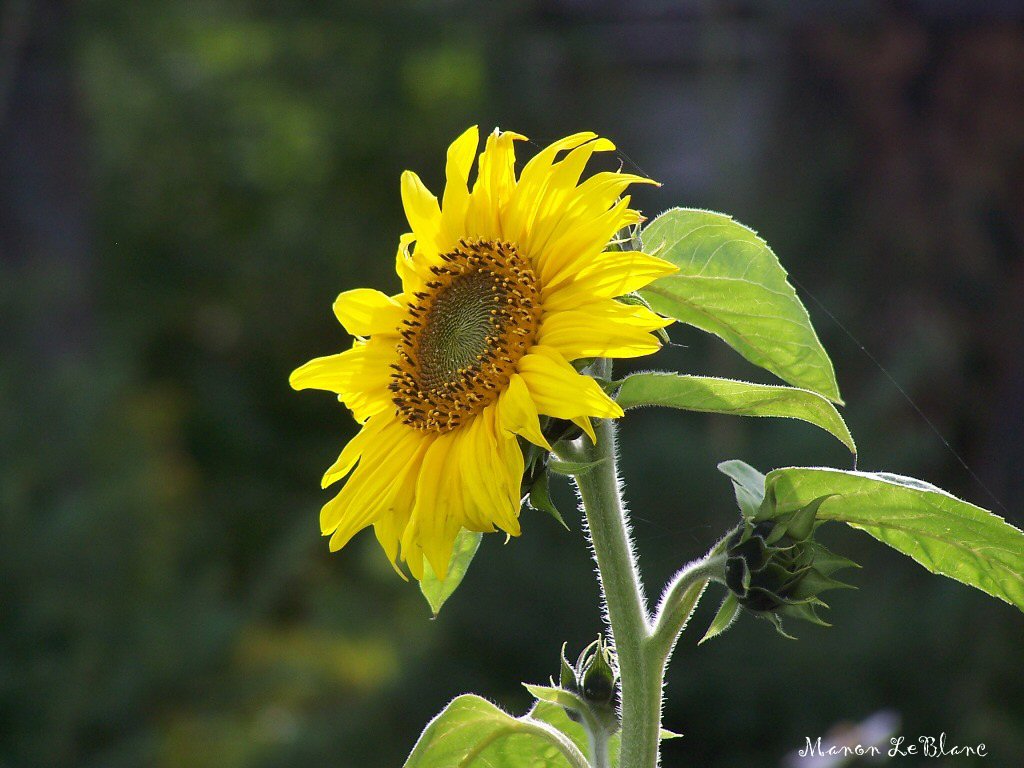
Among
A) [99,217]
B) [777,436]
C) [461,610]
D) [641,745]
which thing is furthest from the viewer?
[99,217]

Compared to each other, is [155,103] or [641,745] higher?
[641,745]

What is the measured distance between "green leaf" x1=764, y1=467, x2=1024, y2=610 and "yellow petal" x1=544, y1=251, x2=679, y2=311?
0.14 meters

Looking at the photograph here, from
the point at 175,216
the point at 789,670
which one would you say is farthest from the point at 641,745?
the point at 175,216

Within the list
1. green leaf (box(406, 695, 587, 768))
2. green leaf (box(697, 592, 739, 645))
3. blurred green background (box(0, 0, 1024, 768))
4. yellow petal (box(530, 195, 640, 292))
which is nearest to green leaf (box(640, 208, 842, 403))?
yellow petal (box(530, 195, 640, 292))

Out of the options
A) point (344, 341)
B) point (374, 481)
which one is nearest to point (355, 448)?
point (374, 481)

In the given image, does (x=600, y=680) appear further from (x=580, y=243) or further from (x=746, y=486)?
(x=580, y=243)

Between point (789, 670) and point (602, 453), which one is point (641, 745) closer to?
point (602, 453)

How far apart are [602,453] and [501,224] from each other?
189 millimetres

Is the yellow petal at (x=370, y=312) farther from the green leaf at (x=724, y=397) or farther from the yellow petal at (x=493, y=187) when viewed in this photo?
the green leaf at (x=724, y=397)

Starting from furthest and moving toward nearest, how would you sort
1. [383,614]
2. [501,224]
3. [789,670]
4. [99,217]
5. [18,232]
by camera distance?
[99,217]
[18,232]
[383,614]
[789,670]
[501,224]

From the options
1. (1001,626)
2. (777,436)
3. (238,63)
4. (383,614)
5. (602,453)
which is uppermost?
(602,453)

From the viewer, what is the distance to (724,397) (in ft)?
2.19

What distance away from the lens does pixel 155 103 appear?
795cm

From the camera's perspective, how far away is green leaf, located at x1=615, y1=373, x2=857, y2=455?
2.17 ft
